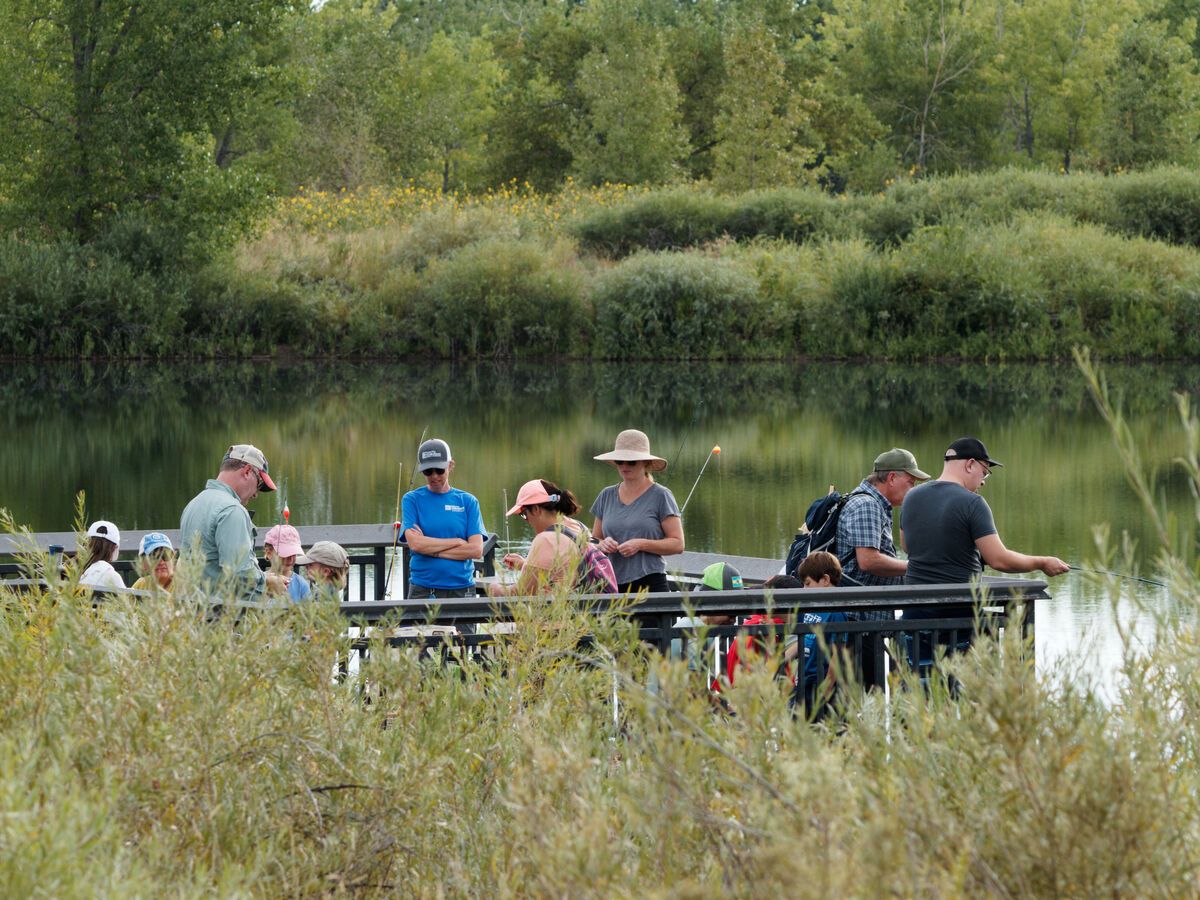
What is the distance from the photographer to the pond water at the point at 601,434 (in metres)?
17.4

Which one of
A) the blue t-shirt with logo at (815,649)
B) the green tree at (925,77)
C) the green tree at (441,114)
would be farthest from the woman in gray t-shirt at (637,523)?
the green tree at (925,77)

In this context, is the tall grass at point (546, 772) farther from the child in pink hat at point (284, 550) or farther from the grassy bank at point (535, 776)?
the child in pink hat at point (284, 550)

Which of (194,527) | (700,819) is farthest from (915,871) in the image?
(194,527)

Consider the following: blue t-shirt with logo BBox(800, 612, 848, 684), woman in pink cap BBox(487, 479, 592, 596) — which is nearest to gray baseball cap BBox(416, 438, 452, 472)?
woman in pink cap BBox(487, 479, 592, 596)

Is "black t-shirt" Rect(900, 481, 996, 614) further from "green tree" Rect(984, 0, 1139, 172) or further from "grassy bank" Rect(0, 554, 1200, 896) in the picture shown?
"green tree" Rect(984, 0, 1139, 172)

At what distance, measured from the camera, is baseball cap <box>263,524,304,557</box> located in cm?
764

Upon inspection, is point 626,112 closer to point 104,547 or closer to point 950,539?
point 104,547

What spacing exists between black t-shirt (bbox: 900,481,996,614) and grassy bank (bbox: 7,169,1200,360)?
33128mm

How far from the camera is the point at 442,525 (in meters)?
7.96

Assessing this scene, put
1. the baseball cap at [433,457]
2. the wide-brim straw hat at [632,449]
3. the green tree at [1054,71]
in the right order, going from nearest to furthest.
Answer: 1. the wide-brim straw hat at [632,449]
2. the baseball cap at [433,457]
3. the green tree at [1054,71]

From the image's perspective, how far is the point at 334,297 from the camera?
135ft

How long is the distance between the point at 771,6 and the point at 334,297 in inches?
1287

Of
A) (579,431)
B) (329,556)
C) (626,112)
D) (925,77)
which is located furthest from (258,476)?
(925,77)

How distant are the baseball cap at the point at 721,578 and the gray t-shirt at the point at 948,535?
0.86 metres
